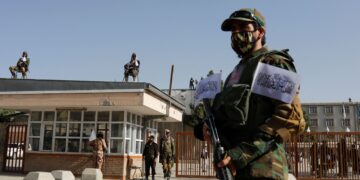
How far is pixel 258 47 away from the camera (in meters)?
2.64

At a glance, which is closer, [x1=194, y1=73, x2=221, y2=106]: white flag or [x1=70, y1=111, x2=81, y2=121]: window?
[x1=194, y1=73, x2=221, y2=106]: white flag

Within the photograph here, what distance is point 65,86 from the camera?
56.2 feet

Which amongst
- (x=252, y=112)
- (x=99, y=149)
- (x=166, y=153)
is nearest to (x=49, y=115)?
(x=99, y=149)

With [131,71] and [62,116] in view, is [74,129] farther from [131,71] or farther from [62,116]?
[131,71]

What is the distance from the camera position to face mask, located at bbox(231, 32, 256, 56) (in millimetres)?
2586

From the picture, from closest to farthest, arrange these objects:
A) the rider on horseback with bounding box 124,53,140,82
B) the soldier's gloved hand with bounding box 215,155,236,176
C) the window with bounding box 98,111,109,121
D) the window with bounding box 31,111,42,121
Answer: the soldier's gloved hand with bounding box 215,155,236,176 < the window with bounding box 98,111,109,121 < the window with bounding box 31,111,42,121 < the rider on horseback with bounding box 124,53,140,82

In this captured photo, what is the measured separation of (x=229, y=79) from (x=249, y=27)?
0.41m

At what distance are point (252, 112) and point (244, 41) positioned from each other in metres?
0.50

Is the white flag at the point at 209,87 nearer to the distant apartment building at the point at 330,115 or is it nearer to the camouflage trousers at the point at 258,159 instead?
the camouflage trousers at the point at 258,159

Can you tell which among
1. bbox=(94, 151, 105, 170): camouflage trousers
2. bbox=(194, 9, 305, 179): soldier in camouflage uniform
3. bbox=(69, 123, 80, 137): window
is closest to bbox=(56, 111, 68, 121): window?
bbox=(69, 123, 80, 137): window

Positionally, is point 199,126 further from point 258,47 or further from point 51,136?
point 51,136

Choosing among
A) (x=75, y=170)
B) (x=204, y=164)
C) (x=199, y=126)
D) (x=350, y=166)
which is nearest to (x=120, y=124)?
(x=75, y=170)

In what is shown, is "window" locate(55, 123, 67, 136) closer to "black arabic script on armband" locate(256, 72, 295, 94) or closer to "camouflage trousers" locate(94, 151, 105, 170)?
"camouflage trousers" locate(94, 151, 105, 170)

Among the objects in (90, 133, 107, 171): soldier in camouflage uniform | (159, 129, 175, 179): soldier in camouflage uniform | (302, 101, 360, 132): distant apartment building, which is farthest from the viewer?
(302, 101, 360, 132): distant apartment building
